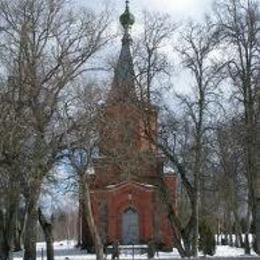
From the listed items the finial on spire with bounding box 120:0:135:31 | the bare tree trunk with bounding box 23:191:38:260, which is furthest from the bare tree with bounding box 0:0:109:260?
the finial on spire with bounding box 120:0:135:31

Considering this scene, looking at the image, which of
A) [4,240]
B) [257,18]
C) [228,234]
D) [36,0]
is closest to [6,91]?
[36,0]

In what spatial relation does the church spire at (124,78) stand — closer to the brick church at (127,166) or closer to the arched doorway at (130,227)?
the brick church at (127,166)

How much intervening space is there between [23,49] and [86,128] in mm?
4075

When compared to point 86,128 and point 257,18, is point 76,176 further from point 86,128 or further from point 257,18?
point 257,18

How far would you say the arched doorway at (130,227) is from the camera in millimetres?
55844

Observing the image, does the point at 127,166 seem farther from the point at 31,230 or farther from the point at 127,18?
the point at 127,18

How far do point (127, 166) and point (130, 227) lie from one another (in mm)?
25931

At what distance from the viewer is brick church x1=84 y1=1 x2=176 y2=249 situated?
30.7 metres

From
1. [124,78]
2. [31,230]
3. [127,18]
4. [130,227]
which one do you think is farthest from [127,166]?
[130,227]

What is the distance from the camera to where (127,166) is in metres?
31.1

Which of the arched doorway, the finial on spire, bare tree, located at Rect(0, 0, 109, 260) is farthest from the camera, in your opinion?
the arched doorway

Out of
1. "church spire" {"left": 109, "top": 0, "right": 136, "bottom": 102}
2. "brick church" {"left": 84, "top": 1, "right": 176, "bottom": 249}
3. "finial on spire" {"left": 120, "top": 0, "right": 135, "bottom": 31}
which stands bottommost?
"brick church" {"left": 84, "top": 1, "right": 176, "bottom": 249}

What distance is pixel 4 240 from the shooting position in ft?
98.2

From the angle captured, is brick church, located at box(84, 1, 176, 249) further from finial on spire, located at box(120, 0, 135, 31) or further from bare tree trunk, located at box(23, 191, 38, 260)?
bare tree trunk, located at box(23, 191, 38, 260)
